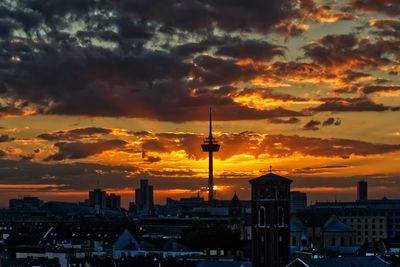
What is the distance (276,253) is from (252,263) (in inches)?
144

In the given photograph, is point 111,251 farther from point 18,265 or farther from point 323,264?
point 323,264

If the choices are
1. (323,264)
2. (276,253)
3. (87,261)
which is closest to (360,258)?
(323,264)

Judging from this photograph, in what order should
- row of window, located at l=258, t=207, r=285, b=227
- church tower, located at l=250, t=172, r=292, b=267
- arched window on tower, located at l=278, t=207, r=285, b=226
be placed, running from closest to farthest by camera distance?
1. church tower, located at l=250, t=172, r=292, b=267
2. row of window, located at l=258, t=207, r=285, b=227
3. arched window on tower, located at l=278, t=207, r=285, b=226

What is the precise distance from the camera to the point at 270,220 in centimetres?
15375

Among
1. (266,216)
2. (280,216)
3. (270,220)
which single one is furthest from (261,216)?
(280,216)

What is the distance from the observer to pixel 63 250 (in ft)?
595

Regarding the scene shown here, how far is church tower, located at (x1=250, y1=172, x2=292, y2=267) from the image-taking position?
153625mm

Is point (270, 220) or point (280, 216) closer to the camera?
point (270, 220)

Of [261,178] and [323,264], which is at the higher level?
[261,178]

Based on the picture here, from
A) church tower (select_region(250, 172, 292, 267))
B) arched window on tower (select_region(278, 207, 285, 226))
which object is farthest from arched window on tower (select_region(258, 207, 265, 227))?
arched window on tower (select_region(278, 207, 285, 226))

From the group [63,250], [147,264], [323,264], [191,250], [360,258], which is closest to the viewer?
[323,264]

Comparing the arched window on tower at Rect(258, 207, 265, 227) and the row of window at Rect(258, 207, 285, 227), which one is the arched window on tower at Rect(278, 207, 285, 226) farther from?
the arched window on tower at Rect(258, 207, 265, 227)

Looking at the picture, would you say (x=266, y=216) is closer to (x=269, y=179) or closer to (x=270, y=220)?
(x=270, y=220)

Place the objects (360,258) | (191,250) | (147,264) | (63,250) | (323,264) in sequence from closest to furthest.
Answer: (323,264) < (360,258) < (147,264) < (63,250) < (191,250)
